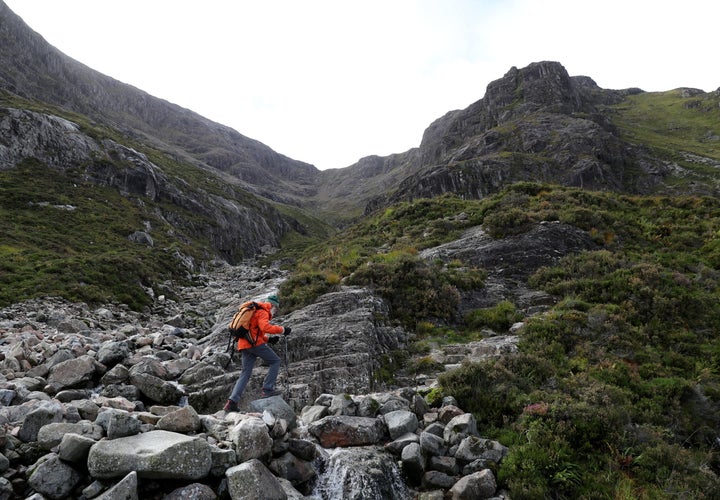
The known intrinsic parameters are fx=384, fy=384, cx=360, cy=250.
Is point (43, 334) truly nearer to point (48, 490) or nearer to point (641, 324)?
point (48, 490)

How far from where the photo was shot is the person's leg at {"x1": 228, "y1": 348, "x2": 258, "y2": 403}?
9.44 meters

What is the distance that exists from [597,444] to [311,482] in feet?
18.8

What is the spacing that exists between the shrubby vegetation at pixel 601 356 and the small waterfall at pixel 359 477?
6.68 feet

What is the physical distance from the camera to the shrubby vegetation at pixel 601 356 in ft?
23.6

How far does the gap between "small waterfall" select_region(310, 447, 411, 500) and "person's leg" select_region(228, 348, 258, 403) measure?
2.89m

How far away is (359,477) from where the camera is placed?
7.29m

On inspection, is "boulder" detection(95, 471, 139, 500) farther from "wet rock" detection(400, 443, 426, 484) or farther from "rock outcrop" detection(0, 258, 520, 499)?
"wet rock" detection(400, 443, 426, 484)

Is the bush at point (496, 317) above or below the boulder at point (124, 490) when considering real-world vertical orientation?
below

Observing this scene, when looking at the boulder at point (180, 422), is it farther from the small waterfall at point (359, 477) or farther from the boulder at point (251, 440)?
the small waterfall at point (359, 477)

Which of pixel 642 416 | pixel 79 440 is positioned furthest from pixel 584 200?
pixel 79 440

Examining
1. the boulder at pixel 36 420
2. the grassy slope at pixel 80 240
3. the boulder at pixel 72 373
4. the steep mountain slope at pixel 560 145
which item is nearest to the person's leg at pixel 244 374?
the boulder at pixel 36 420

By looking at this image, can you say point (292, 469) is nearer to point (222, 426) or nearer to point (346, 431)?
point (346, 431)

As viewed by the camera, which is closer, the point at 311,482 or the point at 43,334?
the point at 311,482

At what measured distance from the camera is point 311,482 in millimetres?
7352
